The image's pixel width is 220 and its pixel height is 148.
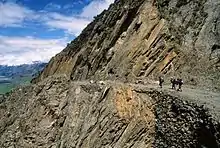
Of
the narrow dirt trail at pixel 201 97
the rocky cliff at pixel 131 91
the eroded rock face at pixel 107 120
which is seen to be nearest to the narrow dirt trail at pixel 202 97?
the narrow dirt trail at pixel 201 97

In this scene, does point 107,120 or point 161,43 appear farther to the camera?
point 161,43

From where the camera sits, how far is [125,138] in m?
36.0

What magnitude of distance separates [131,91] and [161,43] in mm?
13192

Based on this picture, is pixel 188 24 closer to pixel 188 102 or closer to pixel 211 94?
pixel 211 94

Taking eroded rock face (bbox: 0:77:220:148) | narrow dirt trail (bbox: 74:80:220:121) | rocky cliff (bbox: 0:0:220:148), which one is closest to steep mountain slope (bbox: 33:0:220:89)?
rocky cliff (bbox: 0:0:220:148)

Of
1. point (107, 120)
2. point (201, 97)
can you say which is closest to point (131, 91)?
point (107, 120)

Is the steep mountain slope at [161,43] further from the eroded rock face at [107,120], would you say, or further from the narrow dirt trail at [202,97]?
the eroded rock face at [107,120]

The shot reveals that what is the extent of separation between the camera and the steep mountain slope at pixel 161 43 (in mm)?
48062

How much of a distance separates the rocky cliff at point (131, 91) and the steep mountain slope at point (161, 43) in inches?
4.2

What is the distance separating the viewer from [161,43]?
5078cm

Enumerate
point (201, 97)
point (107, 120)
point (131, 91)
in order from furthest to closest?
point (131, 91)
point (107, 120)
point (201, 97)

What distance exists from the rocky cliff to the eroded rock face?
7cm

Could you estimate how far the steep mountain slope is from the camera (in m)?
48.1

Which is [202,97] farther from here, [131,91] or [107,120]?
[107,120]
